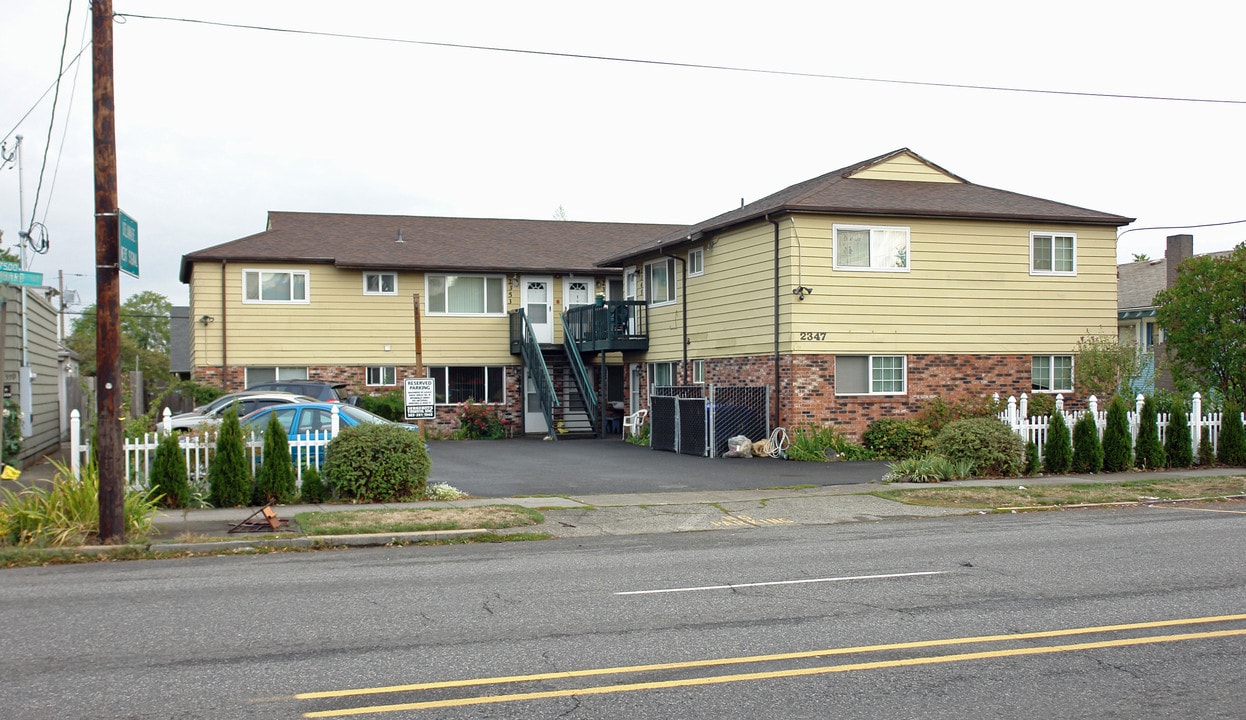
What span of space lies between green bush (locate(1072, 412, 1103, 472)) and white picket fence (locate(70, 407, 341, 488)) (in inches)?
531

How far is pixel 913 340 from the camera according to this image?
25.3 metres

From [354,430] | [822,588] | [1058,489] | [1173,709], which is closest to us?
[1173,709]

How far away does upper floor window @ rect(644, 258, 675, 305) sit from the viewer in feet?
102

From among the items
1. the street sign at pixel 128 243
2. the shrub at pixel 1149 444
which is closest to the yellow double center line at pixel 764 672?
the street sign at pixel 128 243

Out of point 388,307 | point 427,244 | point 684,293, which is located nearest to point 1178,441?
point 684,293

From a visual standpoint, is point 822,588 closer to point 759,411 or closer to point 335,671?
point 335,671

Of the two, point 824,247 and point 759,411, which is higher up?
point 824,247

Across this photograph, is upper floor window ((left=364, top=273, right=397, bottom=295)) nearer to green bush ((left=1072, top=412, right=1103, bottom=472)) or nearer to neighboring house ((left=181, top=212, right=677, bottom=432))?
neighboring house ((left=181, top=212, right=677, bottom=432))

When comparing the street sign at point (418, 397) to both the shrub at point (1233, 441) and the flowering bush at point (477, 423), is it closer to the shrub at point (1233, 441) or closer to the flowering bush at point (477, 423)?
the flowering bush at point (477, 423)

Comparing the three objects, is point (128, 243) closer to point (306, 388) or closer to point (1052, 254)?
point (306, 388)

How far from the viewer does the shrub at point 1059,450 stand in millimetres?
20000

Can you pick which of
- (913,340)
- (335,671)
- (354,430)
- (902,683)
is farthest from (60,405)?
(902,683)

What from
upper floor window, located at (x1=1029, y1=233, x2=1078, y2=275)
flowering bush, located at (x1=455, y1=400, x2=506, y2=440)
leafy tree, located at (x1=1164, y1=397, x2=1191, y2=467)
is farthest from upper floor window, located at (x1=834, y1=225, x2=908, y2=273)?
flowering bush, located at (x1=455, y1=400, x2=506, y2=440)

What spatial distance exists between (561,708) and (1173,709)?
3.34 metres
